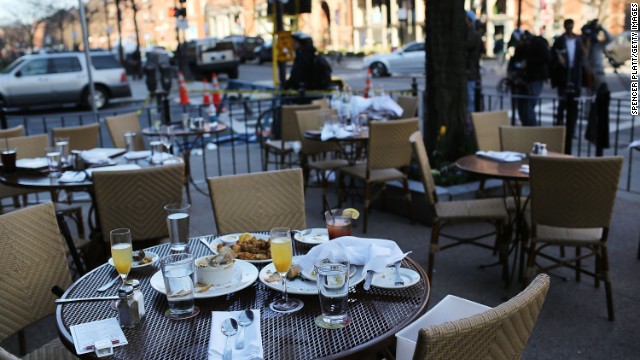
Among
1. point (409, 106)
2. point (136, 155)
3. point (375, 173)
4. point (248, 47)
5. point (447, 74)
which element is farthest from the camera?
point (248, 47)

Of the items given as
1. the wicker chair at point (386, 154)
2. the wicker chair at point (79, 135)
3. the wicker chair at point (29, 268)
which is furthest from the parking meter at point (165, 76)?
the wicker chair at point (29, 268)

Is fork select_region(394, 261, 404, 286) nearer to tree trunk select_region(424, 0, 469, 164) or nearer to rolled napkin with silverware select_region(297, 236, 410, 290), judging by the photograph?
rolled napkin with silverware select_region(297, 236, 410, 290)

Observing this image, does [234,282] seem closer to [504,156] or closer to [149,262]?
[149,262]

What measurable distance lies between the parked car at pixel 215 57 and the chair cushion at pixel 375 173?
22121 millimetres

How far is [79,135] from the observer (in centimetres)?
618

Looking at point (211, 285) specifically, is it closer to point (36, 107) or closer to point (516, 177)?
point (516, 177)

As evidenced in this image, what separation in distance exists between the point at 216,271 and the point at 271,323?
14.9 inches

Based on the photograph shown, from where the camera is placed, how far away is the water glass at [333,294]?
2.11m

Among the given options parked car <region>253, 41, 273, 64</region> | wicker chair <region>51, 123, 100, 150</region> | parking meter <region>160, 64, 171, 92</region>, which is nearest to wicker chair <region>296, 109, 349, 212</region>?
wicker chair <region>51, 123, 100, 150</region>

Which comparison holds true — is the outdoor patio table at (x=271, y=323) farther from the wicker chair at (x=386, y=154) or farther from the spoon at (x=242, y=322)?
the wicker chair at (x=386, y=154)

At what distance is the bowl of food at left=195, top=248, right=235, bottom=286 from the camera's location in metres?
2.43

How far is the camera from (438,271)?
5.05 m

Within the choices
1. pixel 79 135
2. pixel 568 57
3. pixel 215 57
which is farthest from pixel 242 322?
pixel 215 57

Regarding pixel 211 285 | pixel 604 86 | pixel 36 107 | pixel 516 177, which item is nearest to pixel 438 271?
pixel 516 177
